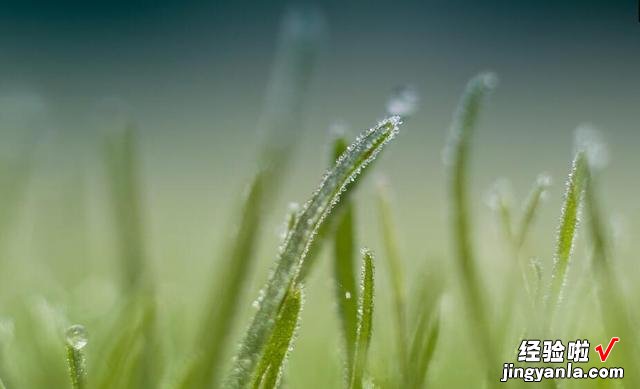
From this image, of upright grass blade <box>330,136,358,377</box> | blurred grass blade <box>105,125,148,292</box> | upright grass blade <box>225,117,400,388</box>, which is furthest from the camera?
blurred grass blade <box>105,125,148,292</box>

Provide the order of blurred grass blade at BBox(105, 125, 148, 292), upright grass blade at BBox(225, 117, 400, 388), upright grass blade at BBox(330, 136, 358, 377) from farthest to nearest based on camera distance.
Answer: blurred grass blade at BBox(105, 125, 148, 292)
upright grass blade at BBox(330, 136, 358, 377)
upright grass blade at BBox(225, 117, 400, 388)

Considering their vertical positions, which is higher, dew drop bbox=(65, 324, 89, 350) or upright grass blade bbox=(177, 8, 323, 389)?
upright grass blade bbox=(177, 8, 323, 389)

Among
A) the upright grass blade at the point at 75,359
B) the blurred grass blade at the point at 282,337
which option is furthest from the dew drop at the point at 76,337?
the blurred grass blade at the point at 282,337

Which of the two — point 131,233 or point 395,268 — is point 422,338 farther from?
point 131,233

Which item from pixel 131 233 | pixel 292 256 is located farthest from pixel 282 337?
pixel 131 233

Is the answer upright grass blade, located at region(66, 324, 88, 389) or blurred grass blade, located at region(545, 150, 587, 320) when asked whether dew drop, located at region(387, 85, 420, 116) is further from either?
upright grass blade, located at region(66, 324, 88, 389)

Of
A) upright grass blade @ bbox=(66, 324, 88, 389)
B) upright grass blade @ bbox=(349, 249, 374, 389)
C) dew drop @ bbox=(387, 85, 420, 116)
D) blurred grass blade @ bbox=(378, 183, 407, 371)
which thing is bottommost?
upright grass blade @ bbox=(66, 324, 88, 389)

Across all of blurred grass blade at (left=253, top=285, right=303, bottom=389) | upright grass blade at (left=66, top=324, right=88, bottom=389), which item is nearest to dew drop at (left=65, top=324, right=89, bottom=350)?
upright grass blade at (left=66, top=324, right=88, bottom=389)
